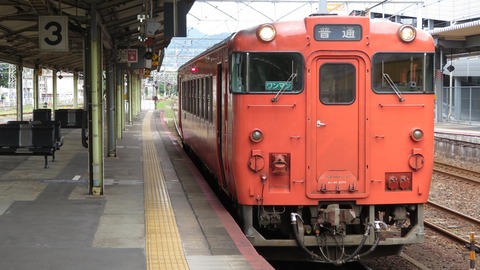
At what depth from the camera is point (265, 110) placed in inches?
294

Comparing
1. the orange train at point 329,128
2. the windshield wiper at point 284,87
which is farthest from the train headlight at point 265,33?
the windshield wiper at point 284,87

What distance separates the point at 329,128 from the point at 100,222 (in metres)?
3.20

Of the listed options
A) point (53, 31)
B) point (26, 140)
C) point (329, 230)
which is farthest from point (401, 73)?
point (26, 140)

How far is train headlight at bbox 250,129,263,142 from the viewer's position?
7430 mm

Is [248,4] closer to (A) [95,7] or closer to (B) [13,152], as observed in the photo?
(B) [13,152]

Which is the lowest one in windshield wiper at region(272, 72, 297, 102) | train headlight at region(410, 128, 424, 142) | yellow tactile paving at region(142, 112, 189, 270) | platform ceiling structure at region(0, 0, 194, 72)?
yellow tactile paving at region(142, 112, 189, 270)

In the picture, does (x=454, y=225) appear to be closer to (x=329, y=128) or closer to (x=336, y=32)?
(x=329, y=128)

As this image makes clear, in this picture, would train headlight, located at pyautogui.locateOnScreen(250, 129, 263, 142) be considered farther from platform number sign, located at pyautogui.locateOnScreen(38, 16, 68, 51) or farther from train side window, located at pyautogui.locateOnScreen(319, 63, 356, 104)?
platform number sign, located at pyautogui.locateOnScreen(38, 16, 68, 51)

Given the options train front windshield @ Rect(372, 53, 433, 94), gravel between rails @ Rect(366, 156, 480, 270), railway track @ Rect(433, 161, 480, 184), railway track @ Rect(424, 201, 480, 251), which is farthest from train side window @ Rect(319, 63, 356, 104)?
railway track @ Rect(433, 161, 480, 184)

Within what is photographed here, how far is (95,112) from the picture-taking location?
10469mm

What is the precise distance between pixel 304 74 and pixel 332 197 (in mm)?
1437

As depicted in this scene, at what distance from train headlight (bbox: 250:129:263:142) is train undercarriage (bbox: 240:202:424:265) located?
0.78 metres

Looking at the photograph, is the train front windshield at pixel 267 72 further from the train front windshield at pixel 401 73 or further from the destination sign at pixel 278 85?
the train front windshield at pixel 401 73

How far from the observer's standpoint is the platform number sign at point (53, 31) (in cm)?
1066
